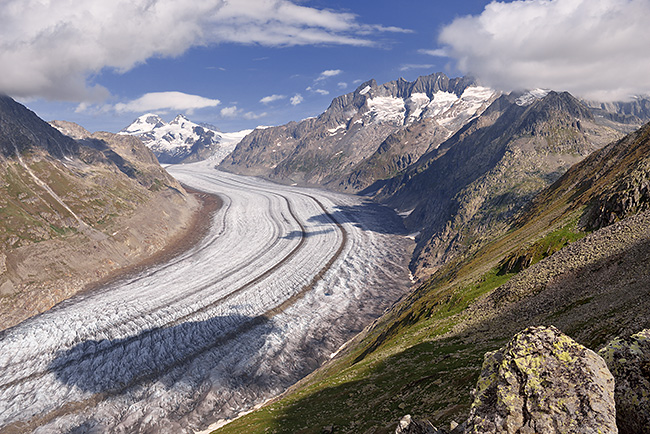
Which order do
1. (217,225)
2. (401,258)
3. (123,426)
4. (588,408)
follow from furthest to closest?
(217,225) < (401,258) < (123,426) < (588,408)

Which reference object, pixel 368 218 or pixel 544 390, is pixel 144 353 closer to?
pixel 544 390

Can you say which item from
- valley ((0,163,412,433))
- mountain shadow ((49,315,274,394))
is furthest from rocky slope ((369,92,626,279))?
mountain shadow ((49,315,274,394))

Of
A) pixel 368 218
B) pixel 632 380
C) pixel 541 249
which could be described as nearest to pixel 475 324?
pixel 541 249

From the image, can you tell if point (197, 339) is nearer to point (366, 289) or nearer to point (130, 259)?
point (366, 289)

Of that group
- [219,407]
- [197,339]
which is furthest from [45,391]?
[219,407]

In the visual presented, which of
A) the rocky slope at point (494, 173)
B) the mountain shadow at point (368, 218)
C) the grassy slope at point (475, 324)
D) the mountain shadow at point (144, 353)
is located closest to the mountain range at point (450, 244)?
the grassy slope at point (475, 324)
